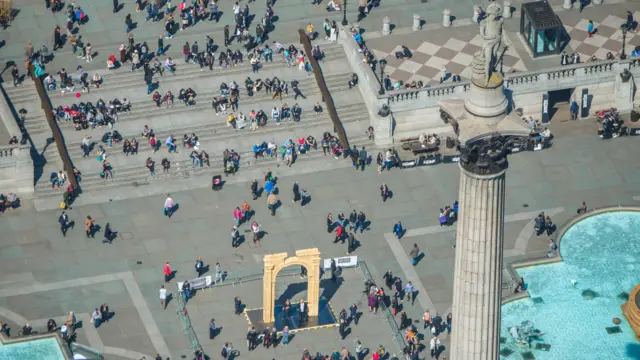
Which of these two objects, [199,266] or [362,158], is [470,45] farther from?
[199,266]

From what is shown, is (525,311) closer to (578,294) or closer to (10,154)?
(578,294)

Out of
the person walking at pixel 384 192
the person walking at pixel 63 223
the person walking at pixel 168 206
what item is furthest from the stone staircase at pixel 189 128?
the person walking at pixel 384 192

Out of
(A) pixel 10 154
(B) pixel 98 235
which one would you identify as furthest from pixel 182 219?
(A) pixel 10 154

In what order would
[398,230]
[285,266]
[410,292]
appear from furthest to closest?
[398,230]
[410,292]
[285,266]

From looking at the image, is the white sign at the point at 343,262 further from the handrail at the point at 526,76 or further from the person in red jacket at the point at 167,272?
the handrail at the point at 526,76

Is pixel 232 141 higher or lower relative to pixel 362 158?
higher

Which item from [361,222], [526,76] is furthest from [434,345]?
[526,76]

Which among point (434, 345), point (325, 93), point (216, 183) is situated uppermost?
point (325, 93)
